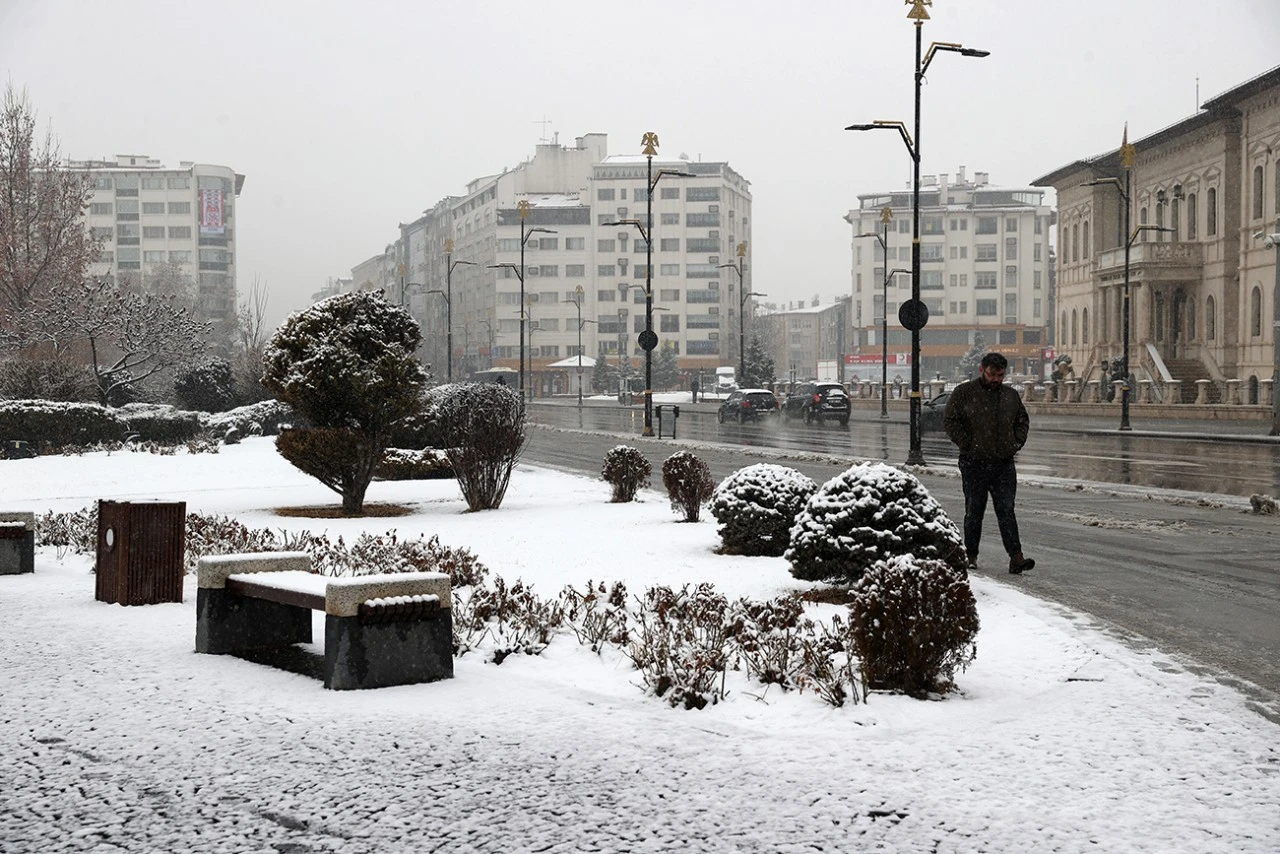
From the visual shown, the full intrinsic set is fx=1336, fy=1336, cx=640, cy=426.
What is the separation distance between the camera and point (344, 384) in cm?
1625

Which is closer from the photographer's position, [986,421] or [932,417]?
[986,421]

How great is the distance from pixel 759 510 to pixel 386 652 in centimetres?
561

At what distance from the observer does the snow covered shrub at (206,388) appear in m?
41.3

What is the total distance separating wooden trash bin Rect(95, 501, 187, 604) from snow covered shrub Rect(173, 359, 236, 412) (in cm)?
3244

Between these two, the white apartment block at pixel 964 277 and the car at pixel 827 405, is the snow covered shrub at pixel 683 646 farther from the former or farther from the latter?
the white apartment block at pixel 964 277

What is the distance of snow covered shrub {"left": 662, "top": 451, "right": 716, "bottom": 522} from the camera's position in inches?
575

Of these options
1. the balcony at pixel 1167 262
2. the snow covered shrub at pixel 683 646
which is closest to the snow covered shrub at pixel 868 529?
the snow covered shrub at pixel 683 646

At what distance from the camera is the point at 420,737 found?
5.98 meters

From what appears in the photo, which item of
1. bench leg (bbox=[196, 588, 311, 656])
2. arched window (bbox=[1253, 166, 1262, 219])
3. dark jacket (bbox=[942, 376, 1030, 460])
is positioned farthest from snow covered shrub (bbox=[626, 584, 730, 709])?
arched window (bbox=[1253, 166, 1262, 219])

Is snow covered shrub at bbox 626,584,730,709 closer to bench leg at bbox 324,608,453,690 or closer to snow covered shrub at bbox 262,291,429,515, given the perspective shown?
bench leg at bbox 324,608,453,690

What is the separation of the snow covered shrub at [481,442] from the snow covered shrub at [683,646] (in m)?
7.89

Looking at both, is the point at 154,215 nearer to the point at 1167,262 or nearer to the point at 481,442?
the point at 1167,262

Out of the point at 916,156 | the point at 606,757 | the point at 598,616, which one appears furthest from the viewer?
the point at 916,156

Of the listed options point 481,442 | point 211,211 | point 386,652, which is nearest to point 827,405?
point 481,442
